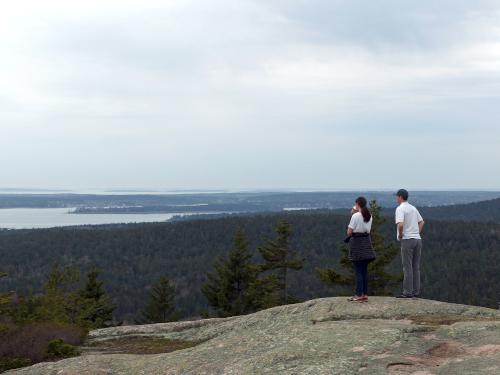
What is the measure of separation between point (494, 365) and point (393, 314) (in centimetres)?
533

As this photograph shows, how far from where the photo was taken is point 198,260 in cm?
17962

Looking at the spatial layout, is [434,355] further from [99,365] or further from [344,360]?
[99,365]

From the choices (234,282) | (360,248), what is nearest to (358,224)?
(360,248)

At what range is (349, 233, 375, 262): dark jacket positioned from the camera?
1510 cm

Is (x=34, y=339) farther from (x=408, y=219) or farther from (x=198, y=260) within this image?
(x=198, y=260)

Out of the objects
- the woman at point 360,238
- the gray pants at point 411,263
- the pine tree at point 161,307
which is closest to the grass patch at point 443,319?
the gray pants at point 411,263

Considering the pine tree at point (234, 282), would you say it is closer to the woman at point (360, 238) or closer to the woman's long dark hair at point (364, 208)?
the woman at point (360, 238)

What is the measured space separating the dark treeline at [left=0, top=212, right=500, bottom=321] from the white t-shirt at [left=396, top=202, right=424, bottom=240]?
348 feet

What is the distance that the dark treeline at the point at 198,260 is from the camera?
431 feet

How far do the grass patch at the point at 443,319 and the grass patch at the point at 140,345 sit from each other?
677 cm

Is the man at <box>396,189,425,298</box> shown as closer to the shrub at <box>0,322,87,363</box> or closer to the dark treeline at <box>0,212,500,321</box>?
the shrub at <box>0,322,87,363</box>

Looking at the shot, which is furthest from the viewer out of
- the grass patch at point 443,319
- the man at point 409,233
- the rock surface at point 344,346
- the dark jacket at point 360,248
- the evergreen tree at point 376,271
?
the evergreen tree at point 376,271

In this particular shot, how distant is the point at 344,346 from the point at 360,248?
4473 mm

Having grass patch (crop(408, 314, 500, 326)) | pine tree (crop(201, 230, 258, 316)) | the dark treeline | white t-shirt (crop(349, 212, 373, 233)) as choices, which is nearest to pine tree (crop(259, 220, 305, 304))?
pine tree (crop(201, 230, 258, 316))
